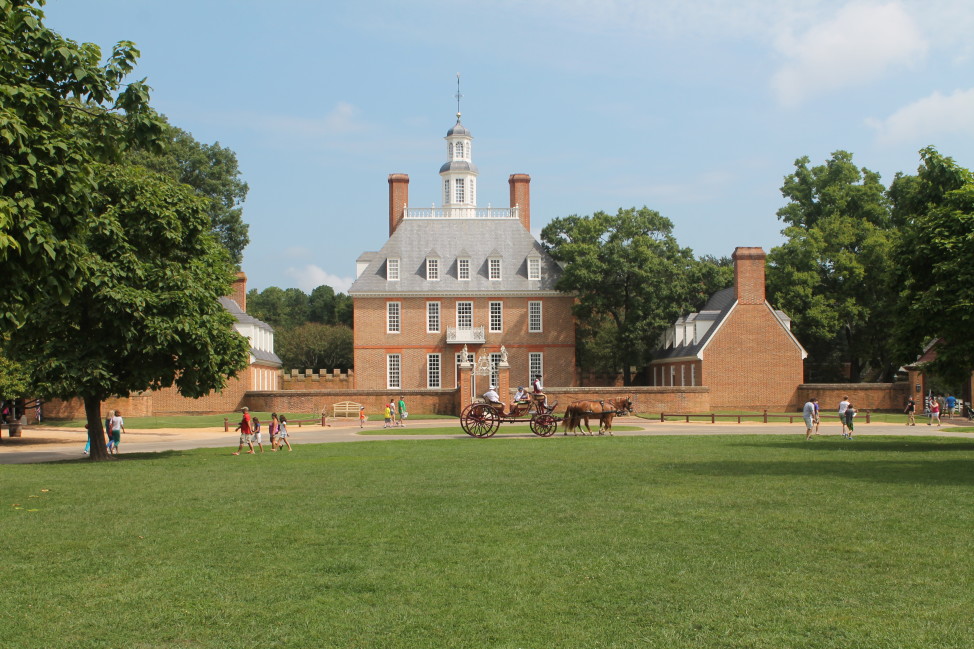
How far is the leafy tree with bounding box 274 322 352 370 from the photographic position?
78644 millimetres

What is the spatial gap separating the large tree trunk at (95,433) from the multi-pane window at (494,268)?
3787 cm

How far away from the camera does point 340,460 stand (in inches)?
840

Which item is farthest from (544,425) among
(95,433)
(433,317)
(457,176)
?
(457,176)

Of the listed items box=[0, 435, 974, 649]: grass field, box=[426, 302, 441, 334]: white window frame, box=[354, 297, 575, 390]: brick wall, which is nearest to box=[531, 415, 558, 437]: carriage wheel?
box=[0, 435, 974, 649]: grass field

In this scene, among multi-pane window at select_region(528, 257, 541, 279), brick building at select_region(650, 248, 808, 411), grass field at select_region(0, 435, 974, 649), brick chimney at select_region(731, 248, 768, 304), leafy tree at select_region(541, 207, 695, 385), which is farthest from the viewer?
multi-pane window at select_region(528, 257, 541, 279)

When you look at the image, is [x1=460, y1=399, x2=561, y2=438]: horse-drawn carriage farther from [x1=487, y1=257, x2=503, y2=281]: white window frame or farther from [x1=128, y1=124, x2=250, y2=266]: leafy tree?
[x1=128, y1=124, x2=250, y2=266]: leafy tree

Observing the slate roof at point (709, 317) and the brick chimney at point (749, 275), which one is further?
the slate roof at point (709, 317)

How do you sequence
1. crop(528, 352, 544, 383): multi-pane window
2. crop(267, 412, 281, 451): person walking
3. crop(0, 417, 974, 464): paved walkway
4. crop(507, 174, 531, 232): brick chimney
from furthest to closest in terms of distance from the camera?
crop(507, 174, 531, 232): brick chimney
crop(528, 352, 544, 383): multi-pane window
crop(0, 417, 974, 464): paved walkway
crop(267, 412, 281, 451): person walking

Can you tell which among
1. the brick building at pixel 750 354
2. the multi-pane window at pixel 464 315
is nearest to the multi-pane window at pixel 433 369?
the multi-pane window at pixel 464 315

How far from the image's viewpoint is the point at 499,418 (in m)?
29.7

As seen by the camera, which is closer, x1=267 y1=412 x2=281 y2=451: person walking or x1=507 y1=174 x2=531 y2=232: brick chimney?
x1=267 y1=412 x2=281 y2=451: person walking

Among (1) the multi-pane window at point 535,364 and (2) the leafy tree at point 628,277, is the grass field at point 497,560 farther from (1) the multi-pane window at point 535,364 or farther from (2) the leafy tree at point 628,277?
(1) the multi-pane window at point 535,364

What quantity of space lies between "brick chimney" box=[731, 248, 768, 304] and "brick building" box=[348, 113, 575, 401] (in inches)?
485

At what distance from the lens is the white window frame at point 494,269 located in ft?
198
